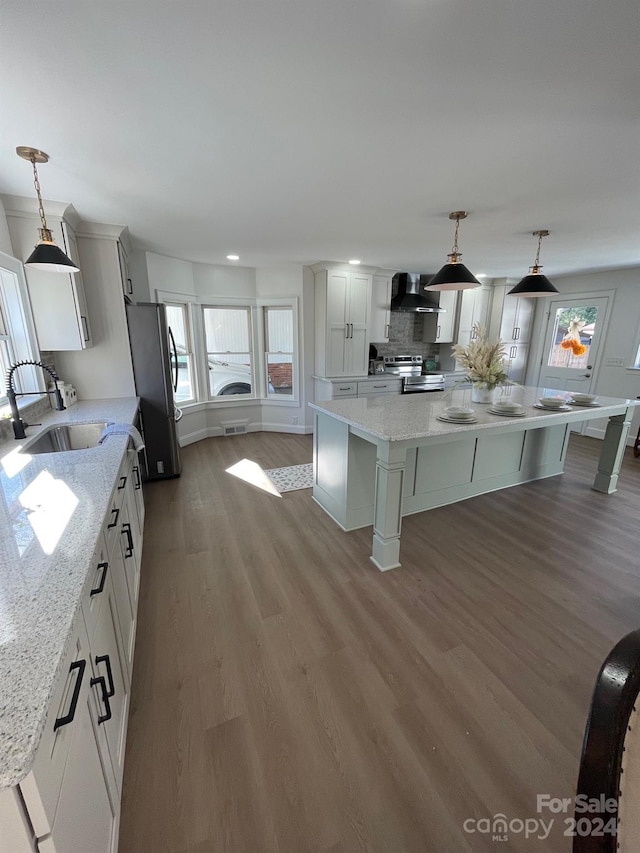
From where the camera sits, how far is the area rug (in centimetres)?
361

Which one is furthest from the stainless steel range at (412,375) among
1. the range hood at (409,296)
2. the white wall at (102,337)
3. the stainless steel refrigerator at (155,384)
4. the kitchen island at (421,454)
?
the white wall at (102,337)

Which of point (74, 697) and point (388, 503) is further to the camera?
point (388, 503)

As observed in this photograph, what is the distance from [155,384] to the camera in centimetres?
349

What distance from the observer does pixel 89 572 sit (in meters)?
0.96

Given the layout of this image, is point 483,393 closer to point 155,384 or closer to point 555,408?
point 555,408

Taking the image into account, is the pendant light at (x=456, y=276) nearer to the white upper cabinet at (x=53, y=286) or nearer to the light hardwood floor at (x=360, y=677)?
the light hardwood floor at (x=360, y=677)

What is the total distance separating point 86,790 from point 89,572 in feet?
1.61

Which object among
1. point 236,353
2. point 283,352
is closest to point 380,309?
point 283,352

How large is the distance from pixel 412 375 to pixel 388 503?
3.92 m

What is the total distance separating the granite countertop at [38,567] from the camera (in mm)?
580

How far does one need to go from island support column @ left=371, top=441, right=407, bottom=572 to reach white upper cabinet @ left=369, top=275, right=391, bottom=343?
3.62 m

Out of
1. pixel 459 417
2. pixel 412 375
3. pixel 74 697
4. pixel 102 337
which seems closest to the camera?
pixel 74 697

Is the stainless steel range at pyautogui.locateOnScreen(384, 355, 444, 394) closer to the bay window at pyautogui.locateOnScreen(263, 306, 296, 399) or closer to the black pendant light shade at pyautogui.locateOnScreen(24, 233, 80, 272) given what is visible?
the bay window at pyautogui.locateOnScreen(263, 306, 296, 399)

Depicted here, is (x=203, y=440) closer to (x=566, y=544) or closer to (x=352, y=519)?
(x=352, y=519)
